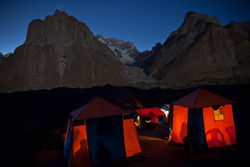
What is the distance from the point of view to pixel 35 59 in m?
49.4

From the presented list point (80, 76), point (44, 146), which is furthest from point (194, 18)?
point (44, 146)

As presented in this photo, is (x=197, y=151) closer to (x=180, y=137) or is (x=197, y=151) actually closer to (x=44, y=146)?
(x=180, y=137)

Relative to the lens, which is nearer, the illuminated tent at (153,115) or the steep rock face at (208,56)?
the illuminated tent at (153,115)

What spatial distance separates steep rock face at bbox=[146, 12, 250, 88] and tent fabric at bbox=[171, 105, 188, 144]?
34.9 metres

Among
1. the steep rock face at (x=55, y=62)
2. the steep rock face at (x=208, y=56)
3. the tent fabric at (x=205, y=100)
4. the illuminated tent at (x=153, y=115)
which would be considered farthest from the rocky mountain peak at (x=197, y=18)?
the tent fabric at (x=205, y=100)

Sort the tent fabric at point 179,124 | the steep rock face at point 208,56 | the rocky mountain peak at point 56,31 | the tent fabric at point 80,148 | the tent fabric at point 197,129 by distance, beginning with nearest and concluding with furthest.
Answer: the tent fabric at point 80,148 → the tent fabric at point 197,129 → the tent fabric at point 179,124 → the steep rock face at point 208,56 → the rocky mountain peak at point 56,31

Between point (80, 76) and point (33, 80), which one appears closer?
→ point (33, 80)

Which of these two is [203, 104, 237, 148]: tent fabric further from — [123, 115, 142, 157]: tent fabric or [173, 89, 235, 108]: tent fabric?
[123, 115, 142, 157]: tent fabric

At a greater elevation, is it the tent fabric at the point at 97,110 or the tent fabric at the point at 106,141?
the tent fabric at the point at 97,110

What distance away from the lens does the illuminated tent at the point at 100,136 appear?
577cm

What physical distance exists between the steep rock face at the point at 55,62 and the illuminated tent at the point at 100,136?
141 feet

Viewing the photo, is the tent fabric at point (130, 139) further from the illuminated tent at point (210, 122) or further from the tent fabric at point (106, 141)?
the illuminated tent at point (210, 122)

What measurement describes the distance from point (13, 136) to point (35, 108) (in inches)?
537

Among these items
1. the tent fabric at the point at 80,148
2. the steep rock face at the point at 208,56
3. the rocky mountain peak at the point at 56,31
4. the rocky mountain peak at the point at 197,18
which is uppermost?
the rocky mountain peak at the point at 197,18
